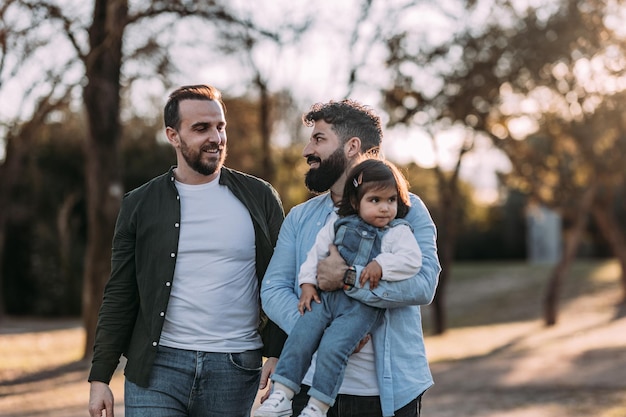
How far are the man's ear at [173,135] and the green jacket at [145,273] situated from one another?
0.53ft

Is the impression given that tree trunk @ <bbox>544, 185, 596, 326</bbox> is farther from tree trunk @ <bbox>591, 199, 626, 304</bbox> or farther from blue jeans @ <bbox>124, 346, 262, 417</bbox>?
blue jeans @ <bbox>124, 346, 262, 417</bbox>

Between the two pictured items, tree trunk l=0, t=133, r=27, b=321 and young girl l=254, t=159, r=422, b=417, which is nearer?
young girl l=254, t=159, r=422, b=417

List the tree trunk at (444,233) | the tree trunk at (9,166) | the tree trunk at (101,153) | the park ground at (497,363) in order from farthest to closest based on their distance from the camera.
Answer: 1. the tree trunk at (444,233)
2. the tree trunk at (9,166)
3. the tree trunk at (101,153)
4. the park ground at (497,363)

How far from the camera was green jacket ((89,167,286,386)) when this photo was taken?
3975 mm

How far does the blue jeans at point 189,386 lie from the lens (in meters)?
3.94

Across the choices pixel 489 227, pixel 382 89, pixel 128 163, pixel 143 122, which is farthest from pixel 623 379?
pixel 489 227

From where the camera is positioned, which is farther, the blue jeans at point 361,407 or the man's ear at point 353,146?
the man's ear at point 353,146

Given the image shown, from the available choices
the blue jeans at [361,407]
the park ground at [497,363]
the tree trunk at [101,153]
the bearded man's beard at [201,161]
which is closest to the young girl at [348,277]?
the blue jeans at [361,407]

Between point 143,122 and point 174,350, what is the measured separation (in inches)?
823

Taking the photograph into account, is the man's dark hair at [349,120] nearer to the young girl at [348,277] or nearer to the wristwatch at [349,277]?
the young girl at [348,277]

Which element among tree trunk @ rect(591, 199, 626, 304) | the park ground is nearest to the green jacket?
the park ground

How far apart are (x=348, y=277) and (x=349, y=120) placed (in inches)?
27.3

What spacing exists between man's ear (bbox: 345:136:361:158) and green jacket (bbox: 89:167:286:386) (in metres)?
0.55

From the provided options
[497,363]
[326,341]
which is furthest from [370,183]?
[497,363]
